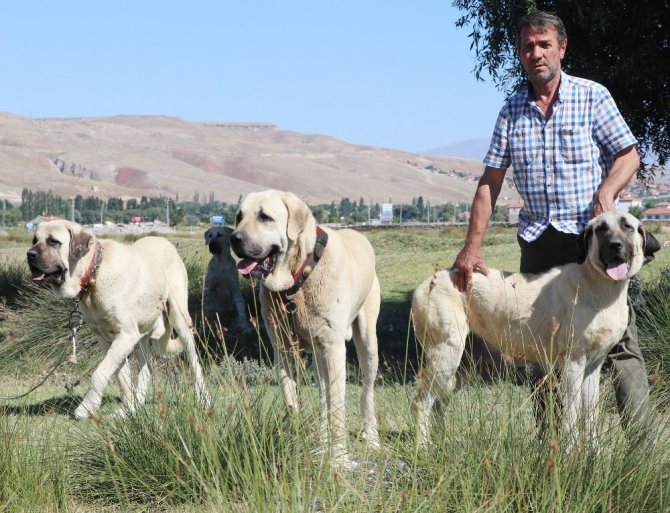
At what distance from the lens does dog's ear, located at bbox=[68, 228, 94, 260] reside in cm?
738

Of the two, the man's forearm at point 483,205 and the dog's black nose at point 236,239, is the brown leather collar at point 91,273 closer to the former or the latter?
the dog's black nose at point 236,239

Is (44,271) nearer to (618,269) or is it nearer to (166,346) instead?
(166,346)

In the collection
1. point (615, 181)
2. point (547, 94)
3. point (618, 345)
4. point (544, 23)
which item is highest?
point (544, 23)

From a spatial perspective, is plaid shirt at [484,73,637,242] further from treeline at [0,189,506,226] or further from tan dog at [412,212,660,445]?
treeline at [0,189,506,226]

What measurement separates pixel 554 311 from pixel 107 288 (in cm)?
377

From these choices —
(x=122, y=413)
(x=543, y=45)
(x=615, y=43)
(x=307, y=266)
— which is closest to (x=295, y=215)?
(x=307, y=266)

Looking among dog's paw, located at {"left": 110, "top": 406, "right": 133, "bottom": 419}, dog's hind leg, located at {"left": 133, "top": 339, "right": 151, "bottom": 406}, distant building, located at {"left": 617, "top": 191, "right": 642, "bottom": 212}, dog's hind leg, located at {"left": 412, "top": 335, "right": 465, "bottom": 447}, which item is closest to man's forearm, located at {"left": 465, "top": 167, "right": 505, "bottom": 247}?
dog's hind leg, located at {"left": 412, "top": 335, "right": 465, "bottom": 447}

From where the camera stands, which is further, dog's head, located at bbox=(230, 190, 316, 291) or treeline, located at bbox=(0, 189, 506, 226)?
treeline, located at bbox=(0, 189, 506, 226)

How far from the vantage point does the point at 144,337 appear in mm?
8492

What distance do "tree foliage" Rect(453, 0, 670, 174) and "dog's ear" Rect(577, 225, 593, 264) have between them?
21.4 feet

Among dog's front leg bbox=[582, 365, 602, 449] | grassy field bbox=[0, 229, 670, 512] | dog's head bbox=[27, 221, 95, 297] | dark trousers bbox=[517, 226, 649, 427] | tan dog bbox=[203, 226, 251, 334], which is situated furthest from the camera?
tan dog bbox=[203, 226, 251, 334]

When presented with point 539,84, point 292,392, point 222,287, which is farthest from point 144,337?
point 222,287

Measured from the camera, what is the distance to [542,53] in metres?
5.43

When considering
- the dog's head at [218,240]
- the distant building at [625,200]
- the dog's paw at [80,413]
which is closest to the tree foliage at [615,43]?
the distant building at [625,200]
